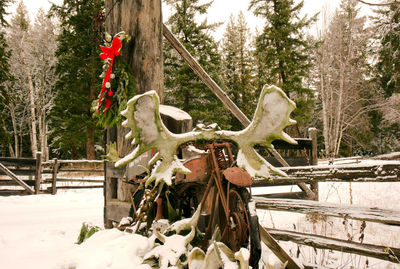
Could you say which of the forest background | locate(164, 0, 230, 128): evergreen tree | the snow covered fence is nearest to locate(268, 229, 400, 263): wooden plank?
the snow covered fence

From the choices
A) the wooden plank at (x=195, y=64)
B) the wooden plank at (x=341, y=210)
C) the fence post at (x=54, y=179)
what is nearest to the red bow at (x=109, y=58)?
the wooden plank at (x=195, y=64)

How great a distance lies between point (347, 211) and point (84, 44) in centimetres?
1392

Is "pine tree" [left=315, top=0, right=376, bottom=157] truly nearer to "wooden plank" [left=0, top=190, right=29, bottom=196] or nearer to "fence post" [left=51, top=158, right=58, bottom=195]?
"fence post" [left=51, top=158, right=58, bottom=195]

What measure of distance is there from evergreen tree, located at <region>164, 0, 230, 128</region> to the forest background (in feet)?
0.18

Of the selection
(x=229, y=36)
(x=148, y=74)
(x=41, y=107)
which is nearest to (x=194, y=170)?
(x=148, y=74)

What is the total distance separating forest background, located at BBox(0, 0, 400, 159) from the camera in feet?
45.5

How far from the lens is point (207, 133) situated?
2.68 feet

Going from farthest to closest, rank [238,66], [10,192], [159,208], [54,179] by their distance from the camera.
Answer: [238,66] → [54,179] → [10,192] → [159,208]

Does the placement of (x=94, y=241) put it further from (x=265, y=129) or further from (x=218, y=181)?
(x=265, y=129)

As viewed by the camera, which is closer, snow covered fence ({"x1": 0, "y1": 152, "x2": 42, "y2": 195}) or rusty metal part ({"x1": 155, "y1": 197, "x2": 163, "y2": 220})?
rusty metal part ({"x1": 155, "y1": 197, "x2": 163, "y2": 220})

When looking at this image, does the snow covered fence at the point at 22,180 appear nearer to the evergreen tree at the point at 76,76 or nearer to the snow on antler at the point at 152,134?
the evergreen tree at the point at 76,76

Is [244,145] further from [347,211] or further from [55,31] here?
[55,31]

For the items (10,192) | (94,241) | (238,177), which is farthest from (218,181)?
(10,192)

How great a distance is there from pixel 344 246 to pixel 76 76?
49.3 ft
